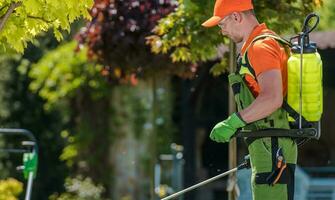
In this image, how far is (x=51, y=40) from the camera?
1466 cm

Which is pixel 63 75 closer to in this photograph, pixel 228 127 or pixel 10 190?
pixel 10 190

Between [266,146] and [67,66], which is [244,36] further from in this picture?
[67,66]

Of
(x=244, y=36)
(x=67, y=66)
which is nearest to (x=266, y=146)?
(x=244, y=36)

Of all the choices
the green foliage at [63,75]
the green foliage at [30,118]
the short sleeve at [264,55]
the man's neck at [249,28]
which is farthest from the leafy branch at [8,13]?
the green foliage at [30,118]

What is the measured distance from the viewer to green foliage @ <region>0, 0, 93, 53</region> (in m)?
5.71

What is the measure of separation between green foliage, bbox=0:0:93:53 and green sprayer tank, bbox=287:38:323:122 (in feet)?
4.32

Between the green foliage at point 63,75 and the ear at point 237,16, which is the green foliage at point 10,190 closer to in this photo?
the green foliage at point 63,75

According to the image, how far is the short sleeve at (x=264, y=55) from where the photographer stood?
4980mm

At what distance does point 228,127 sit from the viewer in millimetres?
5055

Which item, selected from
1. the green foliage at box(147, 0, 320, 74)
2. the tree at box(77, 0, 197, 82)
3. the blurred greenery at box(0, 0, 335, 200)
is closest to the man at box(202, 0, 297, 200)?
the green foliage at box(147, 0, 320, 74)

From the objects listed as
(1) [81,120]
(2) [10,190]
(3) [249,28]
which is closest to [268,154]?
(3) [249,28]

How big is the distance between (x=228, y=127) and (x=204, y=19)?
251cm

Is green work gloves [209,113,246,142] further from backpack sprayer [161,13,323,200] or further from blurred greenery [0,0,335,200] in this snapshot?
blurred greenery [0,0,335,200]

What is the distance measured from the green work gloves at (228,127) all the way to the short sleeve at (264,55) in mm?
234
